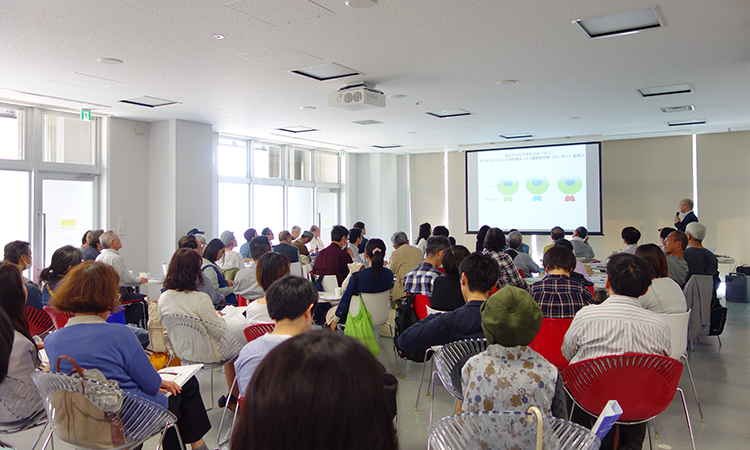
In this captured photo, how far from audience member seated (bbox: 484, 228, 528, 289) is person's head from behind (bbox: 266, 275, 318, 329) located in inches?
102

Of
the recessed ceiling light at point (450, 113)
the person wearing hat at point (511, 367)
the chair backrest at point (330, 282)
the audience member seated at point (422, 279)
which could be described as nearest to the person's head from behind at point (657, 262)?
the audience member seated at point (422, 279)

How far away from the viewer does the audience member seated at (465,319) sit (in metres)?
2.85

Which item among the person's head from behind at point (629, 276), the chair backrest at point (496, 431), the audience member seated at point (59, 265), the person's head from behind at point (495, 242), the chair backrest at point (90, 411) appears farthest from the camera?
the person's head from behind at point (495, 242)

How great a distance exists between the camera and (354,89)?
19.9 feet

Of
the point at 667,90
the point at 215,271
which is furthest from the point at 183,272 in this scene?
the point at 667,90

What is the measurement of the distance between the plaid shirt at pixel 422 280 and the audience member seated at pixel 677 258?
254 cm

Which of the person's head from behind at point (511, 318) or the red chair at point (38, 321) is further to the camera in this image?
the red chair at point (38, 321)

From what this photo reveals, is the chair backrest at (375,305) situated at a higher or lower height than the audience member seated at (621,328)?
lower

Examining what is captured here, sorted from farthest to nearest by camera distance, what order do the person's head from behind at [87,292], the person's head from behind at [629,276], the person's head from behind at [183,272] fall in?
the person's head from behind at [183,272] → the person's head from behind at [629,276] → the person's head from behind at [87,292]

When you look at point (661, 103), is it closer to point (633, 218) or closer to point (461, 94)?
point (461, 94)

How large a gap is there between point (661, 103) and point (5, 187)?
31.1 feet

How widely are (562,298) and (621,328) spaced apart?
0.94m

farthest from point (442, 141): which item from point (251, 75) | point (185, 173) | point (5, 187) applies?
point (5, 187)

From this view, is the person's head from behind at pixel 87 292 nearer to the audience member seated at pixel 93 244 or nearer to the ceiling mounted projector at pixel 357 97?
the ceiling mounted projector at pixel 357 97
